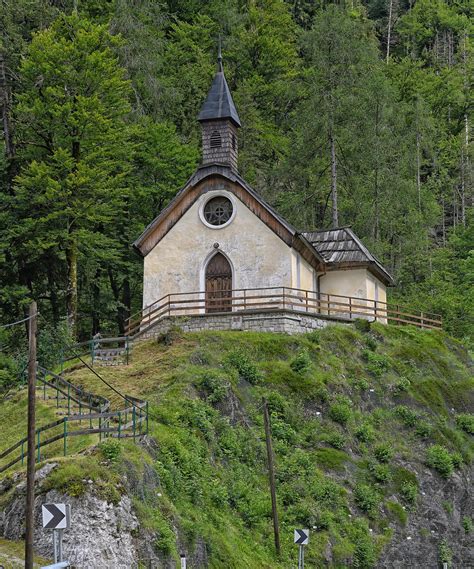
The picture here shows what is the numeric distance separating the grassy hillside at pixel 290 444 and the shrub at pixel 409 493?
0.03 metres

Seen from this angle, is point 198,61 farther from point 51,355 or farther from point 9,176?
point 51,355

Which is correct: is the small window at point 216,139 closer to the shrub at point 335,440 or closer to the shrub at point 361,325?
the shrub at point 361,325

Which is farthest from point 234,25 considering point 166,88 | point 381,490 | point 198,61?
point 381,490

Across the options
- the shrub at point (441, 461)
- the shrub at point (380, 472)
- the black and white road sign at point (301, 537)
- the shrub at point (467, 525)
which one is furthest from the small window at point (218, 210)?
the black and white road sign at point (301, 537)

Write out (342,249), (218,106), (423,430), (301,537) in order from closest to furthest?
(301,537), (423,430), (218,106), (342,249)

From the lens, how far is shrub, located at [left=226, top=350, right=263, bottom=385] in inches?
1104

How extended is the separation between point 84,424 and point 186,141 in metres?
27.9

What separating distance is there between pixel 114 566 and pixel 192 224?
19144 millimetres

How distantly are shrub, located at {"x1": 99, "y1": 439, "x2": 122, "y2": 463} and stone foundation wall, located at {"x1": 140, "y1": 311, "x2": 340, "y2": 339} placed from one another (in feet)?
38.0

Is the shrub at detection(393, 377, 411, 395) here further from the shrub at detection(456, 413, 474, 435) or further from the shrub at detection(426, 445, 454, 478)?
the shrub at detection(426, 445, 454, 478)

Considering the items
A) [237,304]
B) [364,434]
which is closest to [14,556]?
[364,434]

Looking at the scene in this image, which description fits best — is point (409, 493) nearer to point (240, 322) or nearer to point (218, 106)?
point (240, 322)

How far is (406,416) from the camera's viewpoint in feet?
98.7

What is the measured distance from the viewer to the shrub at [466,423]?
31.1m
